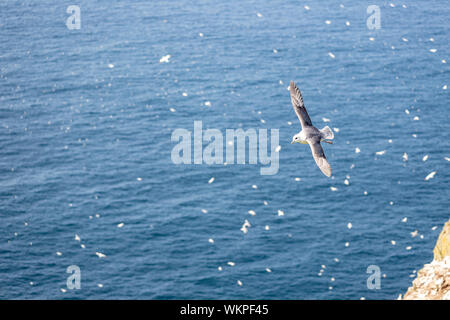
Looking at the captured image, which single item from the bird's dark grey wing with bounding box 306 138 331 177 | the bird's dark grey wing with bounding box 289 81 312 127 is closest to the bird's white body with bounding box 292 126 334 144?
the bird's dark grey wing with bounding box 306 138 331 177

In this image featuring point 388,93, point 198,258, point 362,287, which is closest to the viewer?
point 362,287
